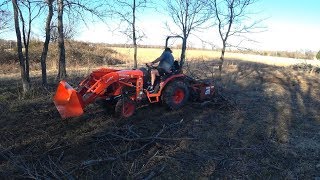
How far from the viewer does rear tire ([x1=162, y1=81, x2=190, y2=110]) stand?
31.8 ft

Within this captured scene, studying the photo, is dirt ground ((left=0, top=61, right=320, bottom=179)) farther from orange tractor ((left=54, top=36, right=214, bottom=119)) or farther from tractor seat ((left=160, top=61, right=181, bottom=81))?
tractor seat ((left=160, top=61, right=181, bottom=81))

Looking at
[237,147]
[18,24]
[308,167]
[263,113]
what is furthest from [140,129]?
[18,24]

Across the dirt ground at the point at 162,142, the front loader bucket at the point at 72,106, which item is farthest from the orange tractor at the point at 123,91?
the dirt ground at the point at 162,142

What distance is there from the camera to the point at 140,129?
812 centimetres

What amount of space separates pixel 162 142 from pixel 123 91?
2077 mm

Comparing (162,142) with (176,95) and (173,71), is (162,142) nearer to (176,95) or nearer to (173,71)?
(176,95)

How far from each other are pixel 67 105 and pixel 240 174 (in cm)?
387

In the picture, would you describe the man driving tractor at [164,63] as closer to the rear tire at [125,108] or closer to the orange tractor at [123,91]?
the orange tractor at [123,91]

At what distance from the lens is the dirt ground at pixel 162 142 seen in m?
6.18

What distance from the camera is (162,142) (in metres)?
7.43

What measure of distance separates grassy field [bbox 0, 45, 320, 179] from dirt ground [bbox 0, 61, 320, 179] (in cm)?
2

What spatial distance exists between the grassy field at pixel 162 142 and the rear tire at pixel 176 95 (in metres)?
0.24

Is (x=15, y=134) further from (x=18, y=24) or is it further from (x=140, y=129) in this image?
(x=18, y=24)

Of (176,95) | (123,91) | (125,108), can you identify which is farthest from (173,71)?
(125,108)
